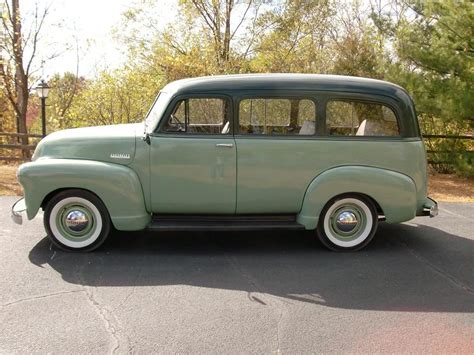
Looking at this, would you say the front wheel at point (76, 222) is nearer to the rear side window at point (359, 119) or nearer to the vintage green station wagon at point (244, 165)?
the vintage green station wagon at point (244, 165)

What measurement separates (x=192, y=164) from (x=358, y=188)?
1837 mm

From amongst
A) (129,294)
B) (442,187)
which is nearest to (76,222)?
(129,294)

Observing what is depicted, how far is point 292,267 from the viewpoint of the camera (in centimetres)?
466

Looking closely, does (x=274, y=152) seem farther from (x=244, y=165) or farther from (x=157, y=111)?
(x=157, y=111)

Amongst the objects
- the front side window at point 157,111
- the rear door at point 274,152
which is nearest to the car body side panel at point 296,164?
the rear door at point 274,152

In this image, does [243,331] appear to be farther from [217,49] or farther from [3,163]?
[3,163]

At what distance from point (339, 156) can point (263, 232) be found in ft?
4.93

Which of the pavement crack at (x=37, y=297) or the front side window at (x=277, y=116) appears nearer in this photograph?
the pavement crack at (x=37, y=297)

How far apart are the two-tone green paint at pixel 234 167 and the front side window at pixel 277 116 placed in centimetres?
10

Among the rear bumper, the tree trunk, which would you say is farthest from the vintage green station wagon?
the tree trunk

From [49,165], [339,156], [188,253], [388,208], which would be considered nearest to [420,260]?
[388,208]

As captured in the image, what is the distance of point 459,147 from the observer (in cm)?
1188

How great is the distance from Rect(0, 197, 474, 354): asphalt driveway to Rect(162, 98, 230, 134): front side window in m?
1.34

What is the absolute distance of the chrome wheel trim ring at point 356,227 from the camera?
5.14 m
